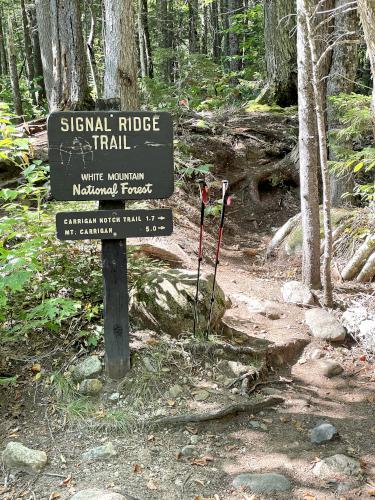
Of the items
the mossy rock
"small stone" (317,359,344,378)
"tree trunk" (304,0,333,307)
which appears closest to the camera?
"small stone" (317,359,344,378)

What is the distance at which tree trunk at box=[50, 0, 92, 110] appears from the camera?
9797mm

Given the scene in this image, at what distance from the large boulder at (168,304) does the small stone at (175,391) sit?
72cm

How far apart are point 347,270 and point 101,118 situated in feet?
15.6

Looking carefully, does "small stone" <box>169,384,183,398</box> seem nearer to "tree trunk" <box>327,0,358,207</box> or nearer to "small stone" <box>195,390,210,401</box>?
"small stone" <box>195,390,210,401</box>

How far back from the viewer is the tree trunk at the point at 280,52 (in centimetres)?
1296

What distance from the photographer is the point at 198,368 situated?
15.8 ft

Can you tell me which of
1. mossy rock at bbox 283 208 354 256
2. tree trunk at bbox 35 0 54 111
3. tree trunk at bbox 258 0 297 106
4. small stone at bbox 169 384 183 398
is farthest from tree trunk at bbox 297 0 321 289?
tree trunk at bbox 35 0 54 111

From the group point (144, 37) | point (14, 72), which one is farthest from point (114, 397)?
point (144, 37)

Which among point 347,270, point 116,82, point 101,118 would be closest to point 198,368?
point 101,118

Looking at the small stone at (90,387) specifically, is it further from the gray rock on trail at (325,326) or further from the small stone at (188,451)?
the gray rock on trail at (325,326)

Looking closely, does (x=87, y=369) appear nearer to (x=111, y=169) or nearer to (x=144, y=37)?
(x=111, y=169)

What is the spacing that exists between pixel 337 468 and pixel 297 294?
342 centimetres

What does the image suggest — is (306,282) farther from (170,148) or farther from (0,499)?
(0,499)

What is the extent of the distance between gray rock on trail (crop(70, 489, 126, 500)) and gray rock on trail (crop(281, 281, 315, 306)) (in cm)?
417
